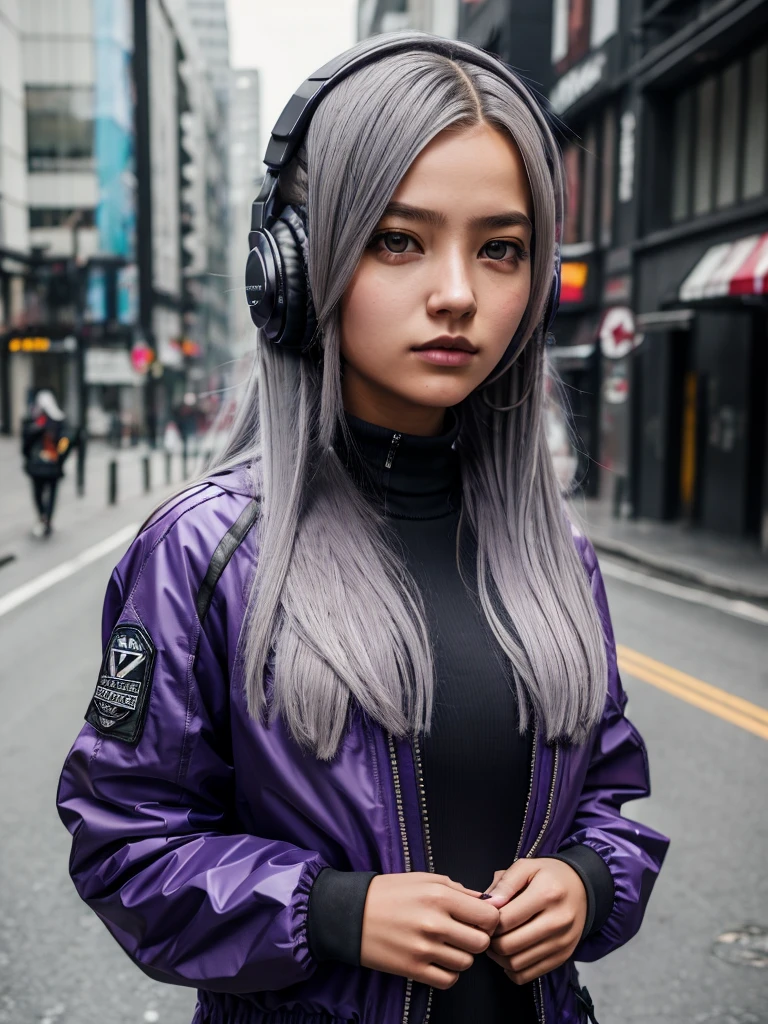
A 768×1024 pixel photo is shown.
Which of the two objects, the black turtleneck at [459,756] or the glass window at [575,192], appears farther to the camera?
the glass window at [575,192]

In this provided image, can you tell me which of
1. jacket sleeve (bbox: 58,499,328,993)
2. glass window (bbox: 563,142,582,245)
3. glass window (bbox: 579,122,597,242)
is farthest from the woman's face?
glass window (bbox: 563,142,582,245)

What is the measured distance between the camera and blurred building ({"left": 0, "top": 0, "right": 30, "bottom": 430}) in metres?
43.7

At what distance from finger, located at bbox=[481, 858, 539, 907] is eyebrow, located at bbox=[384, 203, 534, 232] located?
0.86m

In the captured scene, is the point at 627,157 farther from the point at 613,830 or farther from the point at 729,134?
the point at 613,830

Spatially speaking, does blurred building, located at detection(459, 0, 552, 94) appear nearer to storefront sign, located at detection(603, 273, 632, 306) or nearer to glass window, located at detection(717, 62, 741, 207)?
storefront sign, located at detection(603, 273, 632, 306)

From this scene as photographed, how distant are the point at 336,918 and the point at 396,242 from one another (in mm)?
884

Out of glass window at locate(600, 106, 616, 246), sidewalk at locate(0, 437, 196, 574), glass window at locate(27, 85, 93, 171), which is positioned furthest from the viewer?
glass window at locate(27, 85, 93, 171)

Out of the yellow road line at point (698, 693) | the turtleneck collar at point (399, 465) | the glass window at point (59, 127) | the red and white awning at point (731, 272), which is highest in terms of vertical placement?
the glass window at point (59, 127)

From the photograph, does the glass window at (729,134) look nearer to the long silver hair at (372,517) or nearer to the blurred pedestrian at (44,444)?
the blurred pedestrian at (44,444)

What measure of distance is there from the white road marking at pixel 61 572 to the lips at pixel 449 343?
7682 mm

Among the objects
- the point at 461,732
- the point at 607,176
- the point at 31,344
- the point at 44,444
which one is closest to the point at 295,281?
the point at 461,732

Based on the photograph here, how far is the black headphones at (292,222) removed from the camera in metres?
1.50

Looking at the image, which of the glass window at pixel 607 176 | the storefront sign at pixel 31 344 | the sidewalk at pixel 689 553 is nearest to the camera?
the sidewalk at pixel 689 553

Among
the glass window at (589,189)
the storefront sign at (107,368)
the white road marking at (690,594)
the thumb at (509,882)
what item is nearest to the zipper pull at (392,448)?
the thumb at (509,882)
